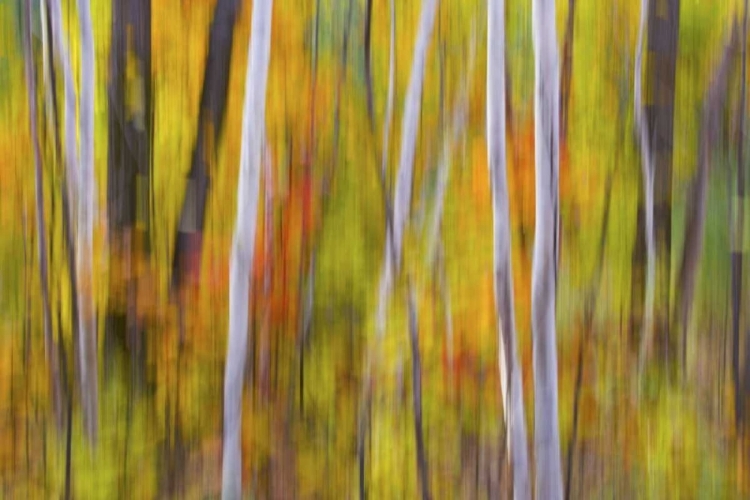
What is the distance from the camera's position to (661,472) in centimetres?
137

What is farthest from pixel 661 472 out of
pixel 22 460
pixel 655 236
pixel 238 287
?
pixel 22 460

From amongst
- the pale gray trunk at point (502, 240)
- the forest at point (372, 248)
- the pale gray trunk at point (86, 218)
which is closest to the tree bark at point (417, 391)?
the forest at point (372, 248)

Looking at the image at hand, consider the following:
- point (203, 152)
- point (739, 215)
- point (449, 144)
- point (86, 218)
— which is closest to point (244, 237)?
point (203, 152)

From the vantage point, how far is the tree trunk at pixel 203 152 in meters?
1.33

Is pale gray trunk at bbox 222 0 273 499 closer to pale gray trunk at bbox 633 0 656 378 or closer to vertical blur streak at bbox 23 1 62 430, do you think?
vertical blur streak at bbox 23 1 62 430

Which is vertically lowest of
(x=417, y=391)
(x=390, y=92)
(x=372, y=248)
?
(x=417, y=391)

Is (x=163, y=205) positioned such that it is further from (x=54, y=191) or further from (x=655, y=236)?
(x=655, y=236)

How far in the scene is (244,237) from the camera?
4.38ft

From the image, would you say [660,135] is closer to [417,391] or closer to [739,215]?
[739,215]

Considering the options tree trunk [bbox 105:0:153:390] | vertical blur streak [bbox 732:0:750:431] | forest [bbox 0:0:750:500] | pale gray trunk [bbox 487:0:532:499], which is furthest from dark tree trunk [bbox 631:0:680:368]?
tree trunk [bbox 105:0:153:390]

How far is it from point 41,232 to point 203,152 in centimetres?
29

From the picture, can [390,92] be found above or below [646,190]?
above

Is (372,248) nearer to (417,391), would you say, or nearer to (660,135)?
(417,391)

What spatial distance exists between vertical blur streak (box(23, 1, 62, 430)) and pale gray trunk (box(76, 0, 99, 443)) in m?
0.04
